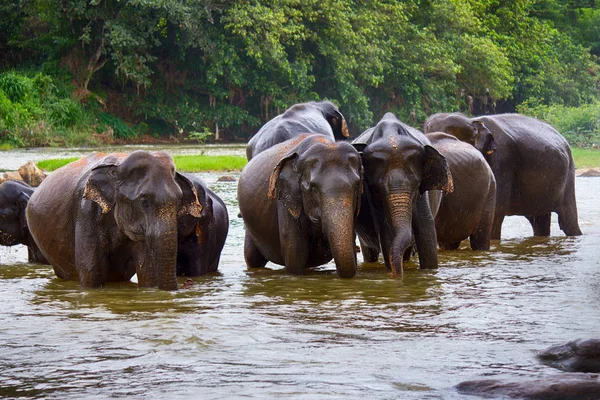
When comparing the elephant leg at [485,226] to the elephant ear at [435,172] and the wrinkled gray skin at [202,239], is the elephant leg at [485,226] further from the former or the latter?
the wrinkled gray skin at [202,239]

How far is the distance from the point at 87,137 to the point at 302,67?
28.9 ft

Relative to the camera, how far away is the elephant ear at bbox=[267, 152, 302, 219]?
349 inches

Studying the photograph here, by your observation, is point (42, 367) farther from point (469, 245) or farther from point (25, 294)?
point (469, 245)

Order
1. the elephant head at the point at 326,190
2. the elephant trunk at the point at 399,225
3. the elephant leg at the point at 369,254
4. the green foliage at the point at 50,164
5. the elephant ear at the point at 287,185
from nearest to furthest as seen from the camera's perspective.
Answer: the elephant head at the point at 326,190 < the elephant trunk at the point at 399,225 < the elephant ear at the point at 287,185 < the elephant leg at the point at 369,254 < the green foliage at the point at 50,164

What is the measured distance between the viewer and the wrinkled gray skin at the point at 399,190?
875 cm

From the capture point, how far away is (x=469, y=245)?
1242 cm

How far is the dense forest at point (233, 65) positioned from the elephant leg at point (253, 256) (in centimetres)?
2565

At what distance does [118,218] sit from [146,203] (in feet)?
0.98

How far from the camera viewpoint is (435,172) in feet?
29.9

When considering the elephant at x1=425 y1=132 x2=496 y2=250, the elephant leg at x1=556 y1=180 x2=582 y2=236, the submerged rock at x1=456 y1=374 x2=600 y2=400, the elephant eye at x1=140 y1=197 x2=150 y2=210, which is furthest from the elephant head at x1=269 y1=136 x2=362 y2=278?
the elephant leg at x1=556 y1=180 x2=582 y2=236

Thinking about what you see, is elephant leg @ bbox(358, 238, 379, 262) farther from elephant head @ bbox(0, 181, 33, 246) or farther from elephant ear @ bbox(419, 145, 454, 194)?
elephant head @ bbox(0, 181, 33, 246)

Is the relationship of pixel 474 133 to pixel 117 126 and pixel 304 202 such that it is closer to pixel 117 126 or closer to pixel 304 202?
pixel 304 202

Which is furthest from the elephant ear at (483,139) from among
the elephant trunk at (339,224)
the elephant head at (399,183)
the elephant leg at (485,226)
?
the elephant trunk at (339,224)

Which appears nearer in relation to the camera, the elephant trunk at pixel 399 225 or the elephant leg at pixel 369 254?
the elephant trunk at pixel 399 225
